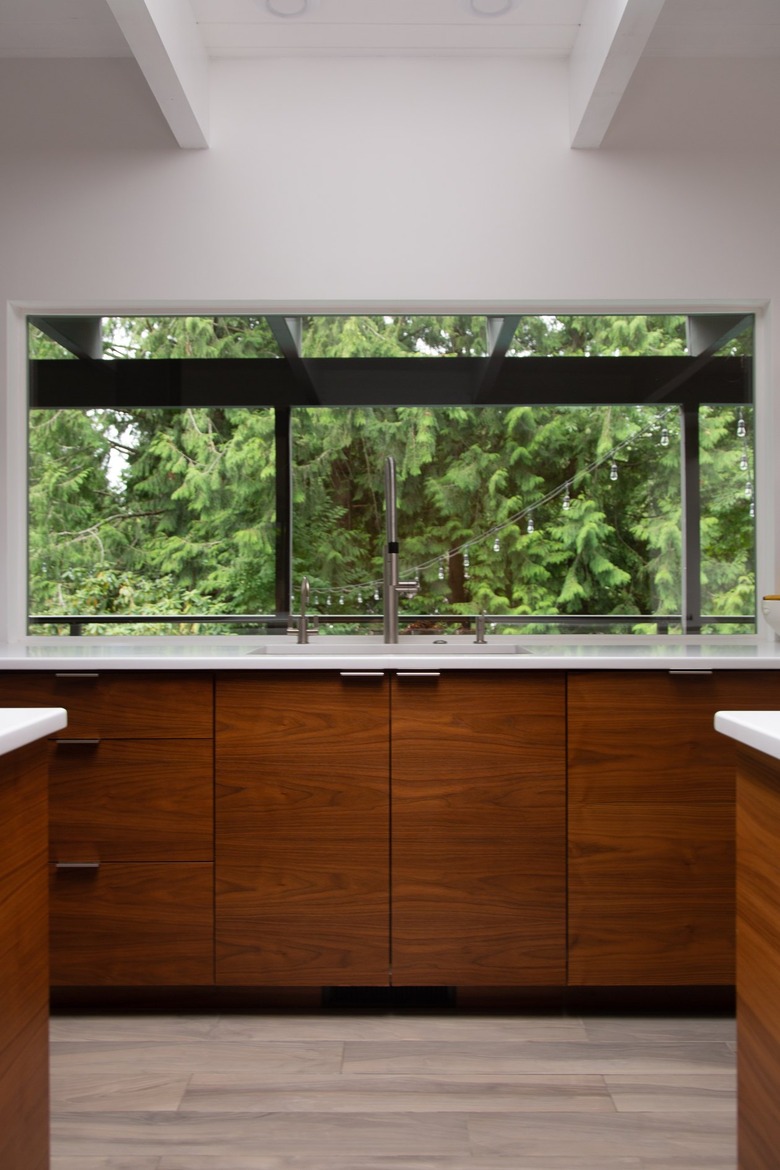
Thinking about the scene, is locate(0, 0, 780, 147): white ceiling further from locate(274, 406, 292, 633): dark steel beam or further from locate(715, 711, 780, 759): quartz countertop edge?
locate(715, 711, 780, 759): quartz countertop edge

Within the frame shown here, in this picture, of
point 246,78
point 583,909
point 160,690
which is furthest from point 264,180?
point 583,909

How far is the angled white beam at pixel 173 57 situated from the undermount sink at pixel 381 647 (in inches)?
62.1

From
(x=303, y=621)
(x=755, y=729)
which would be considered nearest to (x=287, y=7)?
(x=303, y=621)

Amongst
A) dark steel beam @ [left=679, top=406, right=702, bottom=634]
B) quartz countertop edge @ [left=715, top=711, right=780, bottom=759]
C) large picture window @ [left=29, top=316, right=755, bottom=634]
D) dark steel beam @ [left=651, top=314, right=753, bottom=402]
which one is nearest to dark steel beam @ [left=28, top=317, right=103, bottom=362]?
large picture window @ [left=29, top=316, right=755, bottom=634]

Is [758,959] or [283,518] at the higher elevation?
[283,518]

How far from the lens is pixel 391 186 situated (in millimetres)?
2570

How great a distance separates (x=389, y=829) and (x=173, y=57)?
82.6 inches

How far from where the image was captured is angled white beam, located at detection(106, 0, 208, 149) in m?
2.01

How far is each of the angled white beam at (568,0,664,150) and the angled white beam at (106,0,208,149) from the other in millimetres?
1128

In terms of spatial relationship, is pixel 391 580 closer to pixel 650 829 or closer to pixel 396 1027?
A: pixel 650 829

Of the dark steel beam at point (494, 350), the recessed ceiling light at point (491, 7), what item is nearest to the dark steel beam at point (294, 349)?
the dark steel beam at point (494, 350)

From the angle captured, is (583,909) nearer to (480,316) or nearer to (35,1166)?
(35,1166)

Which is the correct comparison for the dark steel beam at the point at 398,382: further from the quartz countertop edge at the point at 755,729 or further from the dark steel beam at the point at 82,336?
the quartz countertop edge at the point at 755,729

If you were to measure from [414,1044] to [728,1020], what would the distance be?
816 mm
